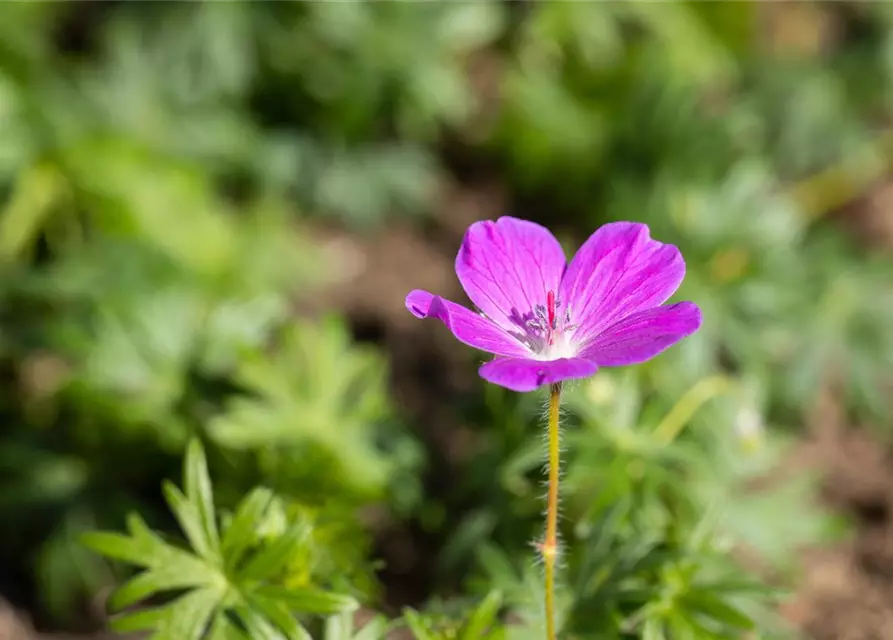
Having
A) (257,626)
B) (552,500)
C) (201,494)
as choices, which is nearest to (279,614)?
(257,626)

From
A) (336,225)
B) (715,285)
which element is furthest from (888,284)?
(336,225)

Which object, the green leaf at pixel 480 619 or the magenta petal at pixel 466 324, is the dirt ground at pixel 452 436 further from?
the magenta petal at pixel 466 324

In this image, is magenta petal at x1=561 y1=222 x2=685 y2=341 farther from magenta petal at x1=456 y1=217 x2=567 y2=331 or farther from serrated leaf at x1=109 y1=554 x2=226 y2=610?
serrated leaf at x1=109 y1=554 x2=226 y2=610

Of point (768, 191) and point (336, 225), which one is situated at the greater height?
point (768, 191)

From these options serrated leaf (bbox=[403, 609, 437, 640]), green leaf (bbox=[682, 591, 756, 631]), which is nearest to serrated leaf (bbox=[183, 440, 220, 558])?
serrated leaf (bbox=[403, 609, 437, 640])

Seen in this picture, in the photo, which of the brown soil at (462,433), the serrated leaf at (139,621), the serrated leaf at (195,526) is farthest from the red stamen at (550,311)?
the brown soil at (462,433)

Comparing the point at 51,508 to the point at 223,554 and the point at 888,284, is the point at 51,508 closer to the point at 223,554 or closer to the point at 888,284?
the point at 223,554
